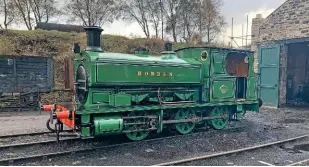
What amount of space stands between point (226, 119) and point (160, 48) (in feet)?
46.2

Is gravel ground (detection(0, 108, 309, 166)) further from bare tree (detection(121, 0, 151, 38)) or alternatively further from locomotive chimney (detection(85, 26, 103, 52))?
bare tree (detection(121, 0, 151, 38))

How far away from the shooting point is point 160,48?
22.8 metres

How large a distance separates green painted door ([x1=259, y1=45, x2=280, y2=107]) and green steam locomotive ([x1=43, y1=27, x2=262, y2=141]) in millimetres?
6333

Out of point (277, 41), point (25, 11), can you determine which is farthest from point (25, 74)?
point (277, 41)

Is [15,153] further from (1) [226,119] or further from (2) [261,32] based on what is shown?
(2) [261,32]

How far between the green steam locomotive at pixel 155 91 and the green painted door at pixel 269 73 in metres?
6.33

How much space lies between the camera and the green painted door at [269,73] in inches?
615

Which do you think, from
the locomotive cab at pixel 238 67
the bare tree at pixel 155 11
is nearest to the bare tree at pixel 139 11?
the bare tree at pixel 155 11

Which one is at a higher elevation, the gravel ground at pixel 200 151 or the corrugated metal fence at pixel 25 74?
the corrugated metal fence at pixel 25 74

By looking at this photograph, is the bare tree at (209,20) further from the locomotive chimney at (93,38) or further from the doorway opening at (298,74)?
the locomotive chimney at (93,38)

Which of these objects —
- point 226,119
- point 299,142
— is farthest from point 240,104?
point 299,142

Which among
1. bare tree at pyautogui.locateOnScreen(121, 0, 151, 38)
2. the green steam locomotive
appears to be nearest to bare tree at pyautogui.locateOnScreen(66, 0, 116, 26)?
bare tree at pyautogui.locateOnScreen(121, 0, 151, 38)

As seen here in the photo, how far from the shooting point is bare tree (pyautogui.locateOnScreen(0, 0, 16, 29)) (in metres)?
21.8

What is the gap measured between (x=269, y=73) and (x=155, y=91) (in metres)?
10.7
